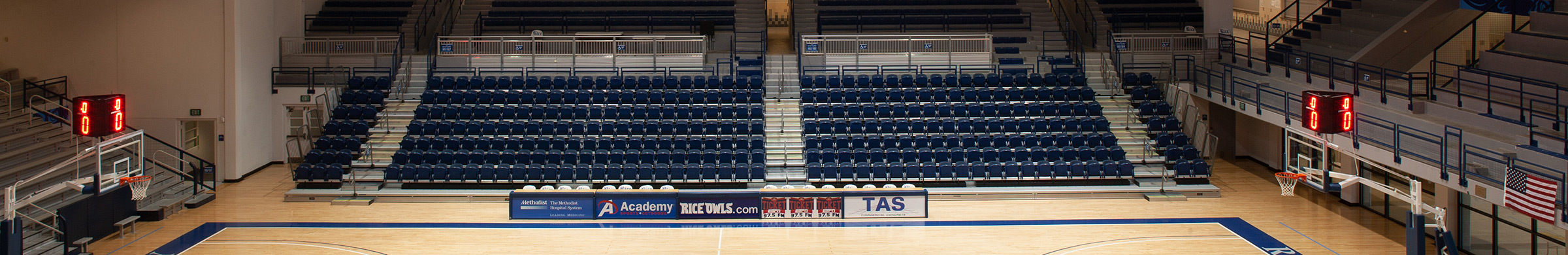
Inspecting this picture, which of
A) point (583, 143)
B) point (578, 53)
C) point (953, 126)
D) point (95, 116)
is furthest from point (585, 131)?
point (95, 116)

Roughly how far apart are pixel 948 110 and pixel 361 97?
12.8m

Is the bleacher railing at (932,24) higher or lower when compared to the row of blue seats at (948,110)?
higher

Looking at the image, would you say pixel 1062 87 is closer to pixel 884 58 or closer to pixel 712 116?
pixel 884 58

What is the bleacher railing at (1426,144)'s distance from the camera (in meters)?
13.6

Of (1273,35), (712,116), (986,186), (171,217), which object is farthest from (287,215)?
(1273,35)

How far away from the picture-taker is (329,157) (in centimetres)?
2164

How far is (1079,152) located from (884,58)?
18.6 ft

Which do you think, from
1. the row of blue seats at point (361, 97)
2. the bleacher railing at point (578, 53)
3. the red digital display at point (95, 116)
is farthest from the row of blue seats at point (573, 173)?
the red digital display at point (95, 116)

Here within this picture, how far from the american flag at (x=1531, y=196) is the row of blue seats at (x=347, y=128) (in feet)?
65.5

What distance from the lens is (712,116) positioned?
23.0 m

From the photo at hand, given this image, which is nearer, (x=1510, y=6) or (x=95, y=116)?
(x=95, y=116)

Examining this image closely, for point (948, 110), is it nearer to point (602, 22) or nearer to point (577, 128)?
point (577, 128)

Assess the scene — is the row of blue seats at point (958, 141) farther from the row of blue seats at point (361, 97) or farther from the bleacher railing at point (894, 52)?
the row of blue seats at point (361, 97)

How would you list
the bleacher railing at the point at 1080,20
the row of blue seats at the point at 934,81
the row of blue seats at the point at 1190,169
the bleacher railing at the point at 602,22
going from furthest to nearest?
the bleacher railing at the point at 602,22, the bleacher railing at the point at 1080,20, the row of blue seats at the point at 934,81, the row of blue seats at the point at 1190,169
